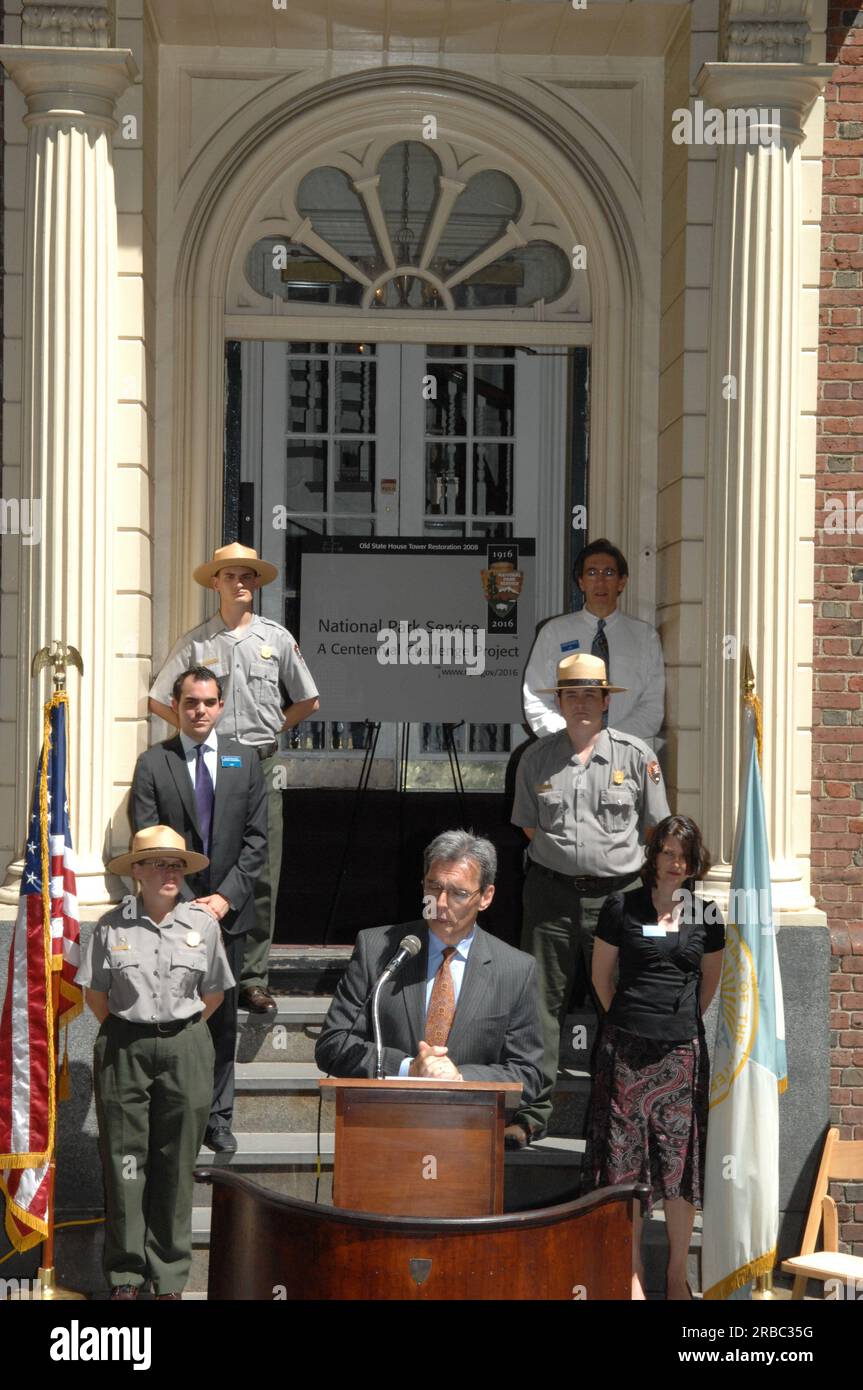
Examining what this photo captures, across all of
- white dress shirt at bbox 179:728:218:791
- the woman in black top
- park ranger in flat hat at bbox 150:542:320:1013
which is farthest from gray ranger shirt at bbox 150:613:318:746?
the woman in black top

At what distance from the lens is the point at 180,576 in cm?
824

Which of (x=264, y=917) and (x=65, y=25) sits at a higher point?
(x=65, y=25)

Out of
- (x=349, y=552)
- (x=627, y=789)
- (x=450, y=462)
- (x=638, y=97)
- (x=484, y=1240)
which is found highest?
(x=638, y=97)

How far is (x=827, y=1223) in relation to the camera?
6883 millimetres

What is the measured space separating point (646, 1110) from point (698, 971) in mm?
569

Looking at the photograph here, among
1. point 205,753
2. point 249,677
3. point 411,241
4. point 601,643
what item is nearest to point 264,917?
point 205,753

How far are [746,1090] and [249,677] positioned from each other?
9.32ft

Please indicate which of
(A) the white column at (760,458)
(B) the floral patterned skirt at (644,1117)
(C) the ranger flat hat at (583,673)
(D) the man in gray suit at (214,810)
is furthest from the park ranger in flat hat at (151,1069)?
(A) the white column at (760,458)

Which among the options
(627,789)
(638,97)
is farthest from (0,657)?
(638,97)

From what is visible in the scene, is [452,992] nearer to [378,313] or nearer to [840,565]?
[840,565]

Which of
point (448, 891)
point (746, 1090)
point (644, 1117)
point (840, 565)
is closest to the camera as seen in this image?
point (448, 891)

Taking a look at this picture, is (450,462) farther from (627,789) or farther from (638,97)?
(627,789)

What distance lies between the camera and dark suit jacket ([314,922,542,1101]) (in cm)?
521

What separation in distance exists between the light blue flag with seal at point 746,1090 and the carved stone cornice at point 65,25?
14.9ft
